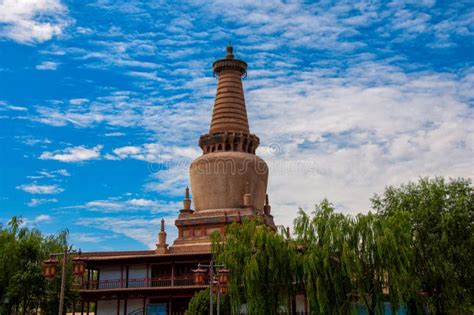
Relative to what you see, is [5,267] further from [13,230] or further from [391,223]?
[391,223]

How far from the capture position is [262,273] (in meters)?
A: 32.3

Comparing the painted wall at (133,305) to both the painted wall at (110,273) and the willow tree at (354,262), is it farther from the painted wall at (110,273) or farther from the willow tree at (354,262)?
the willow tree at (354,262)

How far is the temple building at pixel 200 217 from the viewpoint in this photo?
137ft

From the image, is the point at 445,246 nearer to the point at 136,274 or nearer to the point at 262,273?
the point at 262,273

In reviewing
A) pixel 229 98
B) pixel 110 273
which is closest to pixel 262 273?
pixel 110 273

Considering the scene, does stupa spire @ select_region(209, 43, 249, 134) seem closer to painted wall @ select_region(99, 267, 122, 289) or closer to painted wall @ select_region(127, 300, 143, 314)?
painted wall @ select_region(99, 267, 122, 289)

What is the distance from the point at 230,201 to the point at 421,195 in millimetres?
13996

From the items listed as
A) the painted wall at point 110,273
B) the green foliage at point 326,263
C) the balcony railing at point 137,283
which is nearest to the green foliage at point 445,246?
the green foliage at point 326,263

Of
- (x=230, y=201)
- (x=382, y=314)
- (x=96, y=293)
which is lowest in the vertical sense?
(x=382, y=314)

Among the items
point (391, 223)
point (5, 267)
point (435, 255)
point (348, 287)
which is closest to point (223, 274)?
point (348, 287)

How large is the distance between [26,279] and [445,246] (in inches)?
1011

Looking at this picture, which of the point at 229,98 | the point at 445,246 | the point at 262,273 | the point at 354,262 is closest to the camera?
the point at 354,262

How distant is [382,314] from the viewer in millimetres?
30250

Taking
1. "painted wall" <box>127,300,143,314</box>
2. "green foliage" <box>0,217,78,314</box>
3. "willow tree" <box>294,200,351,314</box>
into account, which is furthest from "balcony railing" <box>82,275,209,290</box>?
"willow tree" <box>294,200,351,314</box>
